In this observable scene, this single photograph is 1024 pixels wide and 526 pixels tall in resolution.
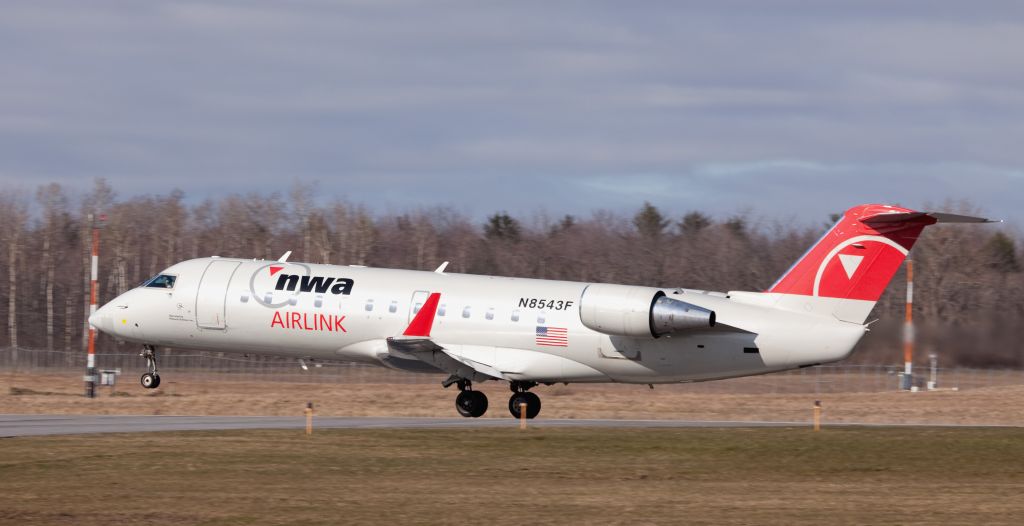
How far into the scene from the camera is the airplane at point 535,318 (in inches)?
1210

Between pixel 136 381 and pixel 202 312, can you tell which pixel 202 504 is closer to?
pixel 202 312

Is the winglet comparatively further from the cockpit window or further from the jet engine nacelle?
the cockpit window

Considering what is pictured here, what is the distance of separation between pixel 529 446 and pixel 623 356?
531 centimetres

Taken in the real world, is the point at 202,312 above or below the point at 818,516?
above

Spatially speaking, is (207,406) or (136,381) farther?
(136,381)

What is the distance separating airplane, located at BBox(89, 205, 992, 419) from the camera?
3073 centimetres

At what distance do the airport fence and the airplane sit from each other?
56.0 ft

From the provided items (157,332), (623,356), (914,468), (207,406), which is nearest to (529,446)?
(623,356)

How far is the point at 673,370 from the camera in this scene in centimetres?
3156

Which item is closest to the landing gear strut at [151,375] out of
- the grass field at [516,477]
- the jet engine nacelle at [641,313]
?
the grass field at [516,477]

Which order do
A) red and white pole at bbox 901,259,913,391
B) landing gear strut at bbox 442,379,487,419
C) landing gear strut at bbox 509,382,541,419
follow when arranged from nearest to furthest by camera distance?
1. landing gear strut at bbox 509,382,541,419
2. landing gear strut at bbox 442,379,487,419
3. red and white pole at bbox 901,259,913,391

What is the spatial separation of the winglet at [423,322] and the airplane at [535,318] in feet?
0.08

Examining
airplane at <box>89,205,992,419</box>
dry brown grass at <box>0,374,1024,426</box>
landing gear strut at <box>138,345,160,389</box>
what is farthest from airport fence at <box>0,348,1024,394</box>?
airplane at <box>89,205,992,419</box>

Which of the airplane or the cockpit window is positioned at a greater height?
the cockpit window
